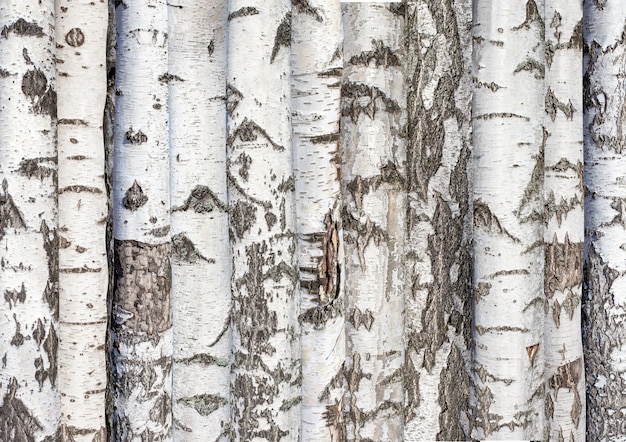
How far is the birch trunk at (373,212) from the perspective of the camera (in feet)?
4.32

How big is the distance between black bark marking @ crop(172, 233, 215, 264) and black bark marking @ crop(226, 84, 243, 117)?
28 centimetres

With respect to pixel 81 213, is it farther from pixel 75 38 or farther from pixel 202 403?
pixel 202 403

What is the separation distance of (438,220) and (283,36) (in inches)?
21.6

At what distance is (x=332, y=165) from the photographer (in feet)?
4.17

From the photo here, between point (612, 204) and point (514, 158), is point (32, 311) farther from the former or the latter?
point (612, 204)

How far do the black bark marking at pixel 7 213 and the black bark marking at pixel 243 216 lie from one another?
39 centimetres

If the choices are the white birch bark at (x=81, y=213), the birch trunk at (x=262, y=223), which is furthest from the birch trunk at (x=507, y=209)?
the white birch bark at (x=81, y=213)

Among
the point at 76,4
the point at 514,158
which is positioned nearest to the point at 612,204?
the point at 514,158

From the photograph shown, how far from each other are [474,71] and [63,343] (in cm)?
104

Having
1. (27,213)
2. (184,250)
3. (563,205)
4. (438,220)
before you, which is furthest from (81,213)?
(563,205)

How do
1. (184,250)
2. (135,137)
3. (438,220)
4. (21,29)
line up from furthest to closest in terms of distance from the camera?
(438,220), (184,250), (135,137), (21,29)

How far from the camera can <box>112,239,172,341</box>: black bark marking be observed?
4.00 feet

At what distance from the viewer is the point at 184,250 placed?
1301 millimetres

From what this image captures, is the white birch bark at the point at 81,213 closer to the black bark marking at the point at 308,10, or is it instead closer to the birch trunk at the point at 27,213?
the birch trunk at the point at 27,213
